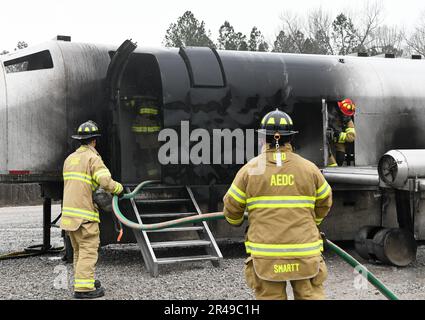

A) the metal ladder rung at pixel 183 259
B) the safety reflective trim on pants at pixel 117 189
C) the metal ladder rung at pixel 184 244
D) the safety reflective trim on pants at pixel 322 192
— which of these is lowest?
the metal ladder rung at pixel 183 259

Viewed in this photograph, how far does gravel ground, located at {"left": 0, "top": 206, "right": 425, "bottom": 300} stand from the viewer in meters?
6.92

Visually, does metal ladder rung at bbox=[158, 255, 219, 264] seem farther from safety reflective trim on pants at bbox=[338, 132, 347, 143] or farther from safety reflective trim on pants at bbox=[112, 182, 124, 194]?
safety reflective trim on pants at bbox=[338, 132, 347, 143]

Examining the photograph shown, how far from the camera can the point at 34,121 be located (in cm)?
898

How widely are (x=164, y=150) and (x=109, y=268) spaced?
1.95 m

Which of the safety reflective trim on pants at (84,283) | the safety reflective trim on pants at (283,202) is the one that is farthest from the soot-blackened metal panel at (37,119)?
the safety reflective trim on pants at (283,202)

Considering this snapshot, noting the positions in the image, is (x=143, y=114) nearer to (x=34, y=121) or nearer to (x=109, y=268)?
(x=34, y=121)

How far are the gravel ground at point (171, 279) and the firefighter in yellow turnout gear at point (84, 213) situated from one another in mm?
317

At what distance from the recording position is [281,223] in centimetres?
426

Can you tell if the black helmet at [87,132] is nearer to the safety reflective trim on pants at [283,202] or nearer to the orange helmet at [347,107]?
the safety reflective trim on pants at [283,202]

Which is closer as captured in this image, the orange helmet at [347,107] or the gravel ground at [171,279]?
the gravel ground at [171,279]

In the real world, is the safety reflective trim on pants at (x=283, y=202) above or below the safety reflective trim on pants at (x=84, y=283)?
above

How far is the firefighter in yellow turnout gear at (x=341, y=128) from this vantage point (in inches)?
402

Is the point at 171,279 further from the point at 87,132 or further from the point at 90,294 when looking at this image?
the point at 87,132

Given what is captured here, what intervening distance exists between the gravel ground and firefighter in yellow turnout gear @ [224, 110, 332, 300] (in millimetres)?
2500
